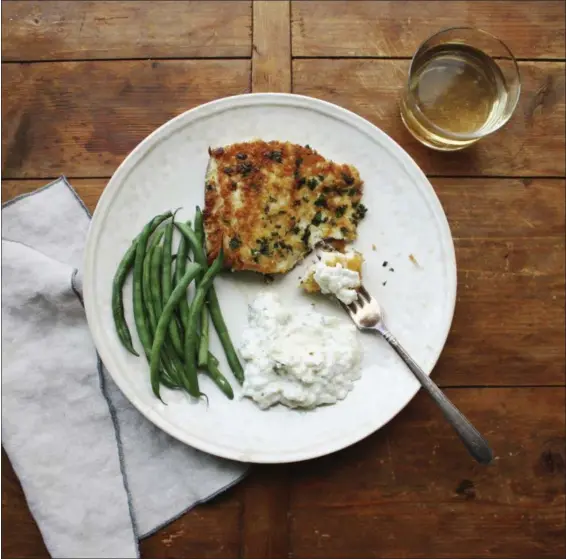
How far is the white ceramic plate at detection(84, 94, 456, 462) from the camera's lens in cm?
250

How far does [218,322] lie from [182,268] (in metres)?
0.27

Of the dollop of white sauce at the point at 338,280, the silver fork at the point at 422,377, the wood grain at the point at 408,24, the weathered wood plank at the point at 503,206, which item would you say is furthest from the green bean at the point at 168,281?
the weathered wood plank at the point at 503,206

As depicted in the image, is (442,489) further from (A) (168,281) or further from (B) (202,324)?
(A) (168,281)

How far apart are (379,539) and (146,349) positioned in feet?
4.28

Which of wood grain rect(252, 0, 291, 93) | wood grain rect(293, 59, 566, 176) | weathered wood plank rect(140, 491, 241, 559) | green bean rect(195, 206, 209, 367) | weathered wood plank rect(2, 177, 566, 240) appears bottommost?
weathered wood plank rect(140, 491, 241, 559)

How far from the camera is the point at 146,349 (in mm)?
2502

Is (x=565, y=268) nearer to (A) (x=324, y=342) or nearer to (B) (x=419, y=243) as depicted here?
(B) (x=419, y=243)

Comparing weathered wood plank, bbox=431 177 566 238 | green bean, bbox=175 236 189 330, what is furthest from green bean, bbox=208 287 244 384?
weathered wood plank, bbox=431 177 566 238

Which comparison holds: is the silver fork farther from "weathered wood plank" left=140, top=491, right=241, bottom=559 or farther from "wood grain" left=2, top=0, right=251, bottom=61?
"wood grain" left=2, top=0, right=251, bottom=61

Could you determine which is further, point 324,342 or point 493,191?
point 493,191

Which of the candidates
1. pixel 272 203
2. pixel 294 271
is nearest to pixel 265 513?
pixel 294 271

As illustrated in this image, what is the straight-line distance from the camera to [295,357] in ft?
8.04

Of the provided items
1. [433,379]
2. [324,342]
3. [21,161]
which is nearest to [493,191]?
[433,379]

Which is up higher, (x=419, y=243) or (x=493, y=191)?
(x=493, y=191)
